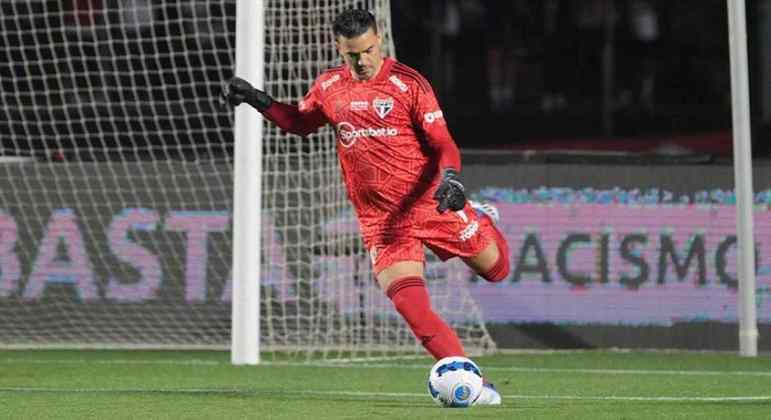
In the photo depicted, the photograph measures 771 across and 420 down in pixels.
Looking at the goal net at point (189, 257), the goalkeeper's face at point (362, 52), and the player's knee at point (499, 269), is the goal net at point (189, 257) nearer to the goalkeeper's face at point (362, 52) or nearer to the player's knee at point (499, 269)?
the player's knee at point (499, 269)

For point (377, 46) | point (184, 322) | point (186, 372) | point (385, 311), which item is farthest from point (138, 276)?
point (377, 46)

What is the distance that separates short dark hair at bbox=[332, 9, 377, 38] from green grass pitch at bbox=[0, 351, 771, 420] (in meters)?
1.63

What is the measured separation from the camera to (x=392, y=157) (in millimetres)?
Answer: 8000

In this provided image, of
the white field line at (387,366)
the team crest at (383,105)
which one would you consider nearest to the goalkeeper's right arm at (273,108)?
the team crest at (383,105)

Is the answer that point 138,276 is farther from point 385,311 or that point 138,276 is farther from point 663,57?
point 663,57

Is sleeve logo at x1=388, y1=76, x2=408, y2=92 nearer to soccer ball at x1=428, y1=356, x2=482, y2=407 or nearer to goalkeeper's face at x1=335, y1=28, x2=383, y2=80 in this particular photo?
goalkeeper's face at x1=335, y1=28, x2=383, y2=80

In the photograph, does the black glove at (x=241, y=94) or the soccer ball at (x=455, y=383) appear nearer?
the soccer ball at (x=455, y=383)

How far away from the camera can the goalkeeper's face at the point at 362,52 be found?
25.4 ft

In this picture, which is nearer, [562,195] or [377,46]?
[377,46]

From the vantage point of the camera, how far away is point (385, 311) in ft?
40.9

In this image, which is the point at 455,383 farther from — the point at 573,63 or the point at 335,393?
the point at 573,63

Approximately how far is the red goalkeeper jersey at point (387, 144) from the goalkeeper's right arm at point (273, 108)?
0.16 m

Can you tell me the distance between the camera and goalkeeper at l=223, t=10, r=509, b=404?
7.84 metres

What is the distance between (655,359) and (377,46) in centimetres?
470
